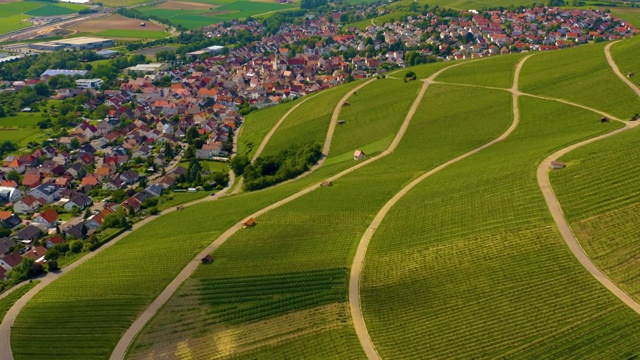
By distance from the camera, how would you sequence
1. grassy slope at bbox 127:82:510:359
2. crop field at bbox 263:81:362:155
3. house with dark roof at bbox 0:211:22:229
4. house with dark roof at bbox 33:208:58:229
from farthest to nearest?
crop field at bbox 263:81:362:155, house with dark roof at bbox 33:208:58:229, house with dark roof at bbox 0:211:22:229, grassy slope at bbox 127:82:510:359

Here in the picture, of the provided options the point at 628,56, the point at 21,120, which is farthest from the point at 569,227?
the point at 21,120

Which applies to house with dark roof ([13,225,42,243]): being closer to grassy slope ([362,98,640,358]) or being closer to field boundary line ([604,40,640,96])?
grassy slope ([362,98,640,358])

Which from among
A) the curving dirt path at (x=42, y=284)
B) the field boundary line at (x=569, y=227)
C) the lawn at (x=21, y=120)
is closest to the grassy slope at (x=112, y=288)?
the curving dirt path at (x=42, y=284)

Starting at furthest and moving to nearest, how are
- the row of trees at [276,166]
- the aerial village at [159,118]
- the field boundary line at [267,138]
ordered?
the field boundary line at [267,138], the row of trees at [276,166], the aerial village at [159,118]

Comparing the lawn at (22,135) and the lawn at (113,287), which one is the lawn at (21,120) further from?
the lawn at (113,287)

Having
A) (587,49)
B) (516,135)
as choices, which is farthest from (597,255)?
(587,49)

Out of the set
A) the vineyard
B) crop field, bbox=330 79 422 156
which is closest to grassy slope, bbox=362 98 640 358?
the vineyard
